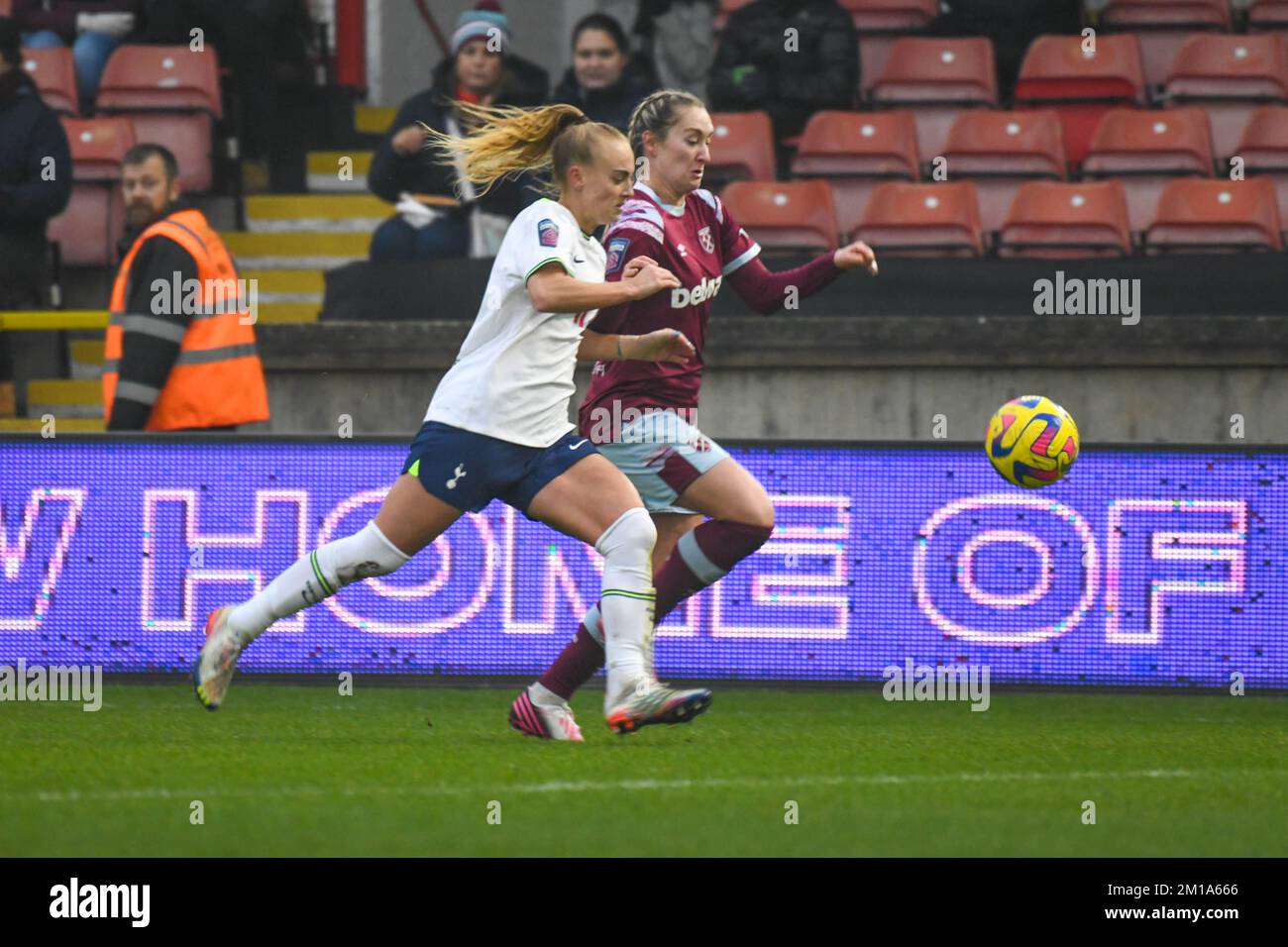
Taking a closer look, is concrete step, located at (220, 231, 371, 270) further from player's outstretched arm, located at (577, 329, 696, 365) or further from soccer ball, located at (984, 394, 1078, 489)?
player's outstretched arm, located at (577, 329, 696, 365)

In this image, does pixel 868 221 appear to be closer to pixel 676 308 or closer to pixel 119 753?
pixel 676 308

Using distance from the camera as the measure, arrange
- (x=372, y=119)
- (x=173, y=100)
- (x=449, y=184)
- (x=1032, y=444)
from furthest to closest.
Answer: (x=372, y=119) < (x=173, y=100) < (x=449, y=184) < (x=1032, y=444)

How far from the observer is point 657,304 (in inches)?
272

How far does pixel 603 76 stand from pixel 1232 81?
383cm

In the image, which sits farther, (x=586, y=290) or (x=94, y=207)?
(x=94, y=207)

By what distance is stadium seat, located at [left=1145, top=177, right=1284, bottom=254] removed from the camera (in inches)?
439

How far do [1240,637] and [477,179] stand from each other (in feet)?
11.6

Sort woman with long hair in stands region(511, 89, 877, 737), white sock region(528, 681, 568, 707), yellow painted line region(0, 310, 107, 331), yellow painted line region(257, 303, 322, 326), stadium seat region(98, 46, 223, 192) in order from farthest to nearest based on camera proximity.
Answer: stadium seat region(98, 46, 223, 192), yellow painted line region(257, 303, 322, 326), yellow painted line region(0, 310, 107, 331), woman with long hair in stands region(511, 89, 877, 737), white sock region(528, 681, 568, 707)

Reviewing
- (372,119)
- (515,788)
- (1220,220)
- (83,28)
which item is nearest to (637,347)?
(515,788)

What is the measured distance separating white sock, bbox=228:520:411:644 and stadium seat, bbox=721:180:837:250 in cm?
511

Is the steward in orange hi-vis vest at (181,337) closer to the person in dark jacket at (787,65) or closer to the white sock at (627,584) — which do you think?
the white sock at (627,584)

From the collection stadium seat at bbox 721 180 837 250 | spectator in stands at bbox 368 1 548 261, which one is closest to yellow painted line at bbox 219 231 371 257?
spectator in stands at bbox 368 1 548 261
